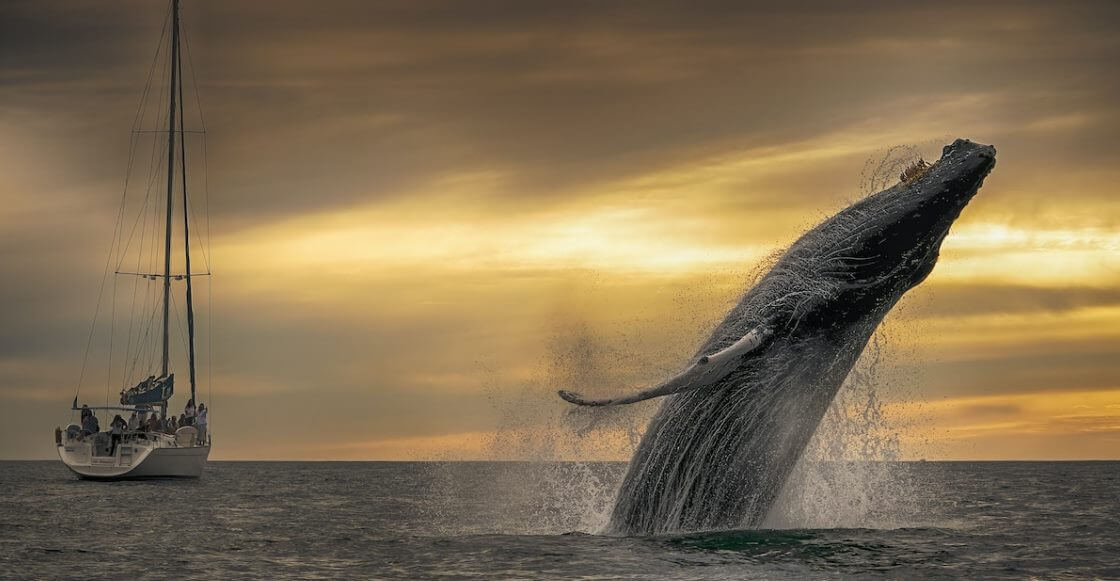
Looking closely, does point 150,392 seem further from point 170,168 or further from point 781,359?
point 781,359

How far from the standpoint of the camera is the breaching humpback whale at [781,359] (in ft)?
44.4

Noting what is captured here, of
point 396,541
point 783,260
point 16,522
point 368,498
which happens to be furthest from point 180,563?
point 368,498

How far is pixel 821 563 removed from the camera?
14773 mm

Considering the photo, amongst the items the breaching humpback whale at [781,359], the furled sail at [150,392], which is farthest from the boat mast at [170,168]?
the breaching humpback whale at [781,359]

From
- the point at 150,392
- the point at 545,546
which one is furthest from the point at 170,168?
the point at 545,546

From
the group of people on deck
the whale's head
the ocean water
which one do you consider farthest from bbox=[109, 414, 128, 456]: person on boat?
the whale's head

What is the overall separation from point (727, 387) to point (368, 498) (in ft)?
107

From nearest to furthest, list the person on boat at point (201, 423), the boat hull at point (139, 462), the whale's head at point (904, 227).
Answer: the whale's head at point (904, 227)
the boat hull at point (139, 462)
the person on boat at point (201, 423)

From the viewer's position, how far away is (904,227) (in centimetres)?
1355

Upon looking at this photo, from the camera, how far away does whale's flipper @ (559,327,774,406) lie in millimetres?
13117

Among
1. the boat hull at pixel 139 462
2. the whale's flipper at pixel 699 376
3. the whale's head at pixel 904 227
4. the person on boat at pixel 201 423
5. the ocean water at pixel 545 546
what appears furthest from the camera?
the person on boat at pixel 201 423

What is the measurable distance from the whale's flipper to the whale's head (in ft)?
4.63

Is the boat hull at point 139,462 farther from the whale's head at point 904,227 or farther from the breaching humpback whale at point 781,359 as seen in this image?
the whale's head at point 904,227

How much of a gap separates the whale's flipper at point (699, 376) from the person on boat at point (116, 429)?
45.0 m
